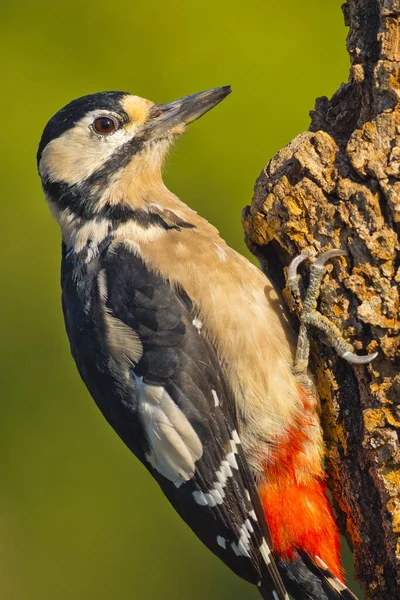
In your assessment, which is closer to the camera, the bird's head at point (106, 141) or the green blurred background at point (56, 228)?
the bird's head at point (106, 141)

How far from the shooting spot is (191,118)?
380 centimetres

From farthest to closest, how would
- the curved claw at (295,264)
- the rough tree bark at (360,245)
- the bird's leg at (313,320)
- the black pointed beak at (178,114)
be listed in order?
the black pointed beak at (178,114) → the curved claw at (295,264) → the bird's leg at (313,320) → the rough tree bark at (360,245)

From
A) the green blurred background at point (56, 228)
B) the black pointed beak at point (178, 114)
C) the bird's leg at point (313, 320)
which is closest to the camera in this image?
the bird's leg at point (313, 320)

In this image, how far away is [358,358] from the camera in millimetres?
2844

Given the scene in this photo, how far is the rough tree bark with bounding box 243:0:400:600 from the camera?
279cm

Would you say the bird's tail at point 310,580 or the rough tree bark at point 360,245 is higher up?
the rough tree bark at point 360,245

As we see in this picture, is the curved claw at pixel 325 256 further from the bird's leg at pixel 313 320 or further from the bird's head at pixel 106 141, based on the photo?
the bird's head at pixel 106 141

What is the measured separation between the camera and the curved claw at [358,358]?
9.25 ft

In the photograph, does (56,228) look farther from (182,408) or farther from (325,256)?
(325,256)

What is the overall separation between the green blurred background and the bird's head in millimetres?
798

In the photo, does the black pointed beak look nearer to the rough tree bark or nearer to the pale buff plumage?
the pale buff plumage

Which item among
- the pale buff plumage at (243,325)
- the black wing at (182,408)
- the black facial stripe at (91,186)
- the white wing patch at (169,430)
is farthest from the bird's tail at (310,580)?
the black facial stripe at (91,186)

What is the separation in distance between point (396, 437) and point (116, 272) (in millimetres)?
1228

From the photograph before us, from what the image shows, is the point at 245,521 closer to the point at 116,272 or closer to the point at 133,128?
the point at 116,272
